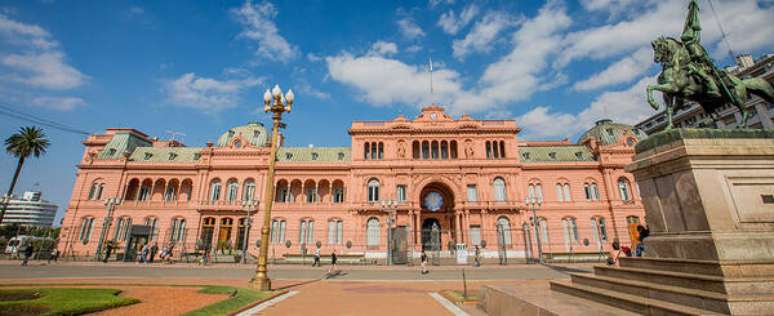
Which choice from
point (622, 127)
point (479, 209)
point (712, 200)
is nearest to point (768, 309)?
point (712, 200)

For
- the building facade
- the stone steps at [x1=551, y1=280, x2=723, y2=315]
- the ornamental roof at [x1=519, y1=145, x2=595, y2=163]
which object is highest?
the building facade

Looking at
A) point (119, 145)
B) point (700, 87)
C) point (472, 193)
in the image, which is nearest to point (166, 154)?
point (119, 145)

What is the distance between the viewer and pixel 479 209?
31.8 metres

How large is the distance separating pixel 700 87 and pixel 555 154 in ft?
110

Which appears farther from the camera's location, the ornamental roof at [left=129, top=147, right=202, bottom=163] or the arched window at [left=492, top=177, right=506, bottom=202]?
the ornamental roof at [left=129, top=147, right=202, bottom=163]

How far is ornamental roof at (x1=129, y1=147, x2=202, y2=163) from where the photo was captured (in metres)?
37.5

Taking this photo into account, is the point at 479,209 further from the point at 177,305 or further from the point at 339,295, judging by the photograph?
the point at 177,305

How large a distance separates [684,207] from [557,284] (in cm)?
277

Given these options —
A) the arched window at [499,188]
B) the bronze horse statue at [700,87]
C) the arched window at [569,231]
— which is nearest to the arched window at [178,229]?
the arched window at [499,188]

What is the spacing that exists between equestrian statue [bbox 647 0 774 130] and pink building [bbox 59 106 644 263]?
25.5 m

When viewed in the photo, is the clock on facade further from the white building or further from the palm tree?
the white building

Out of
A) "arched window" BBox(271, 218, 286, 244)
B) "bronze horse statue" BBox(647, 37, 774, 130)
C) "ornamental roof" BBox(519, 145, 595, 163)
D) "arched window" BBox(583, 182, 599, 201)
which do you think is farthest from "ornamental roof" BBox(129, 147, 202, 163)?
"arched window" BBox(583, 182, 599, 201)

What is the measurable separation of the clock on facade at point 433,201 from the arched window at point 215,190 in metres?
23.7

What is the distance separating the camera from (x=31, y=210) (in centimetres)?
14638
